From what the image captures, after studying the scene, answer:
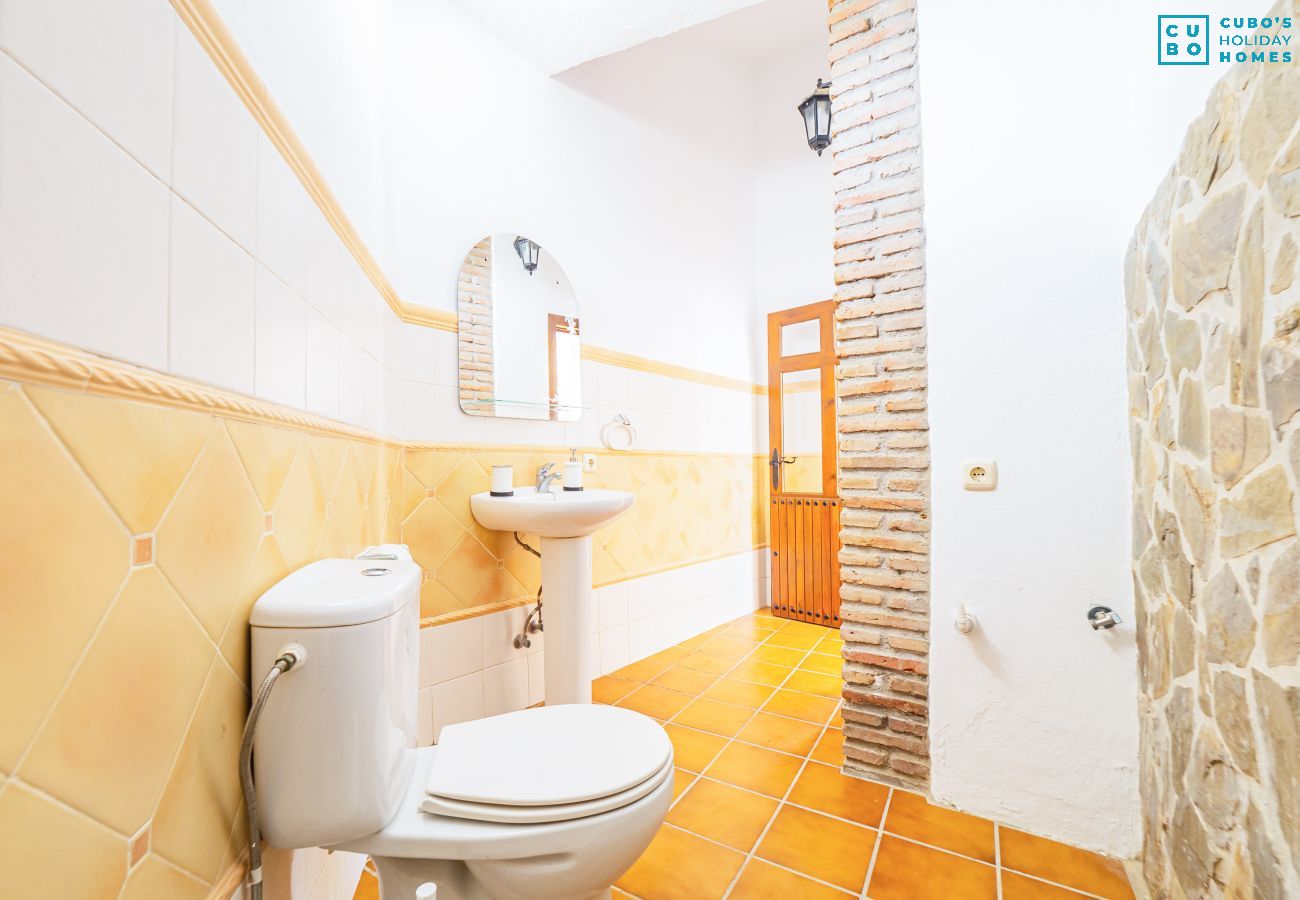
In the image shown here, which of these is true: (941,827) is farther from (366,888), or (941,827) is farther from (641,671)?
(366,888)

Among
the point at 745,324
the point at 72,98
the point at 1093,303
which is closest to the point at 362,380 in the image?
the point at 72,98

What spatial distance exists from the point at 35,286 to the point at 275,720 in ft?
2.00

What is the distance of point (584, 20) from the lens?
83.7 inches

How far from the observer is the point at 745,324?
3727 millimetres

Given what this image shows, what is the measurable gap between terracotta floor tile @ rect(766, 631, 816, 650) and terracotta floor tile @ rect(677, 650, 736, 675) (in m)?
0.36

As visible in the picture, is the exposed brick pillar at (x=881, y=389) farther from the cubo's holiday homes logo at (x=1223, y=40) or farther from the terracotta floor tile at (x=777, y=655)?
the terracotta floor tile at (x=777, y=655)

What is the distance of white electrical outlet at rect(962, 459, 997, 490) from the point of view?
1.54 metres

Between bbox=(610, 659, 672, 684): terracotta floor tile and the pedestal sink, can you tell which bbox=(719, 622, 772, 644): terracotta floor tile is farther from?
the pedestal sink

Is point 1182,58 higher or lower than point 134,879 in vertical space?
higher

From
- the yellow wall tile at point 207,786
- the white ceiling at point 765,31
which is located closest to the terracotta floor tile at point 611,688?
the yellow wall tile at point 207,786

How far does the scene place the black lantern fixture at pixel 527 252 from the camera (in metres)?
2.29

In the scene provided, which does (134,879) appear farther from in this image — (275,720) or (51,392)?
(51,392)

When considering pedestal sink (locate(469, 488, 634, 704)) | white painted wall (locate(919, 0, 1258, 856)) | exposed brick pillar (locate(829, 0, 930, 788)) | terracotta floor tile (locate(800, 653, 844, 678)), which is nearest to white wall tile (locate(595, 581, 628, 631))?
pedestal sink (locate(469, 488, 634, 704))

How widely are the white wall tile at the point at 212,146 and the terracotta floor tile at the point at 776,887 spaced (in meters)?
1.66
